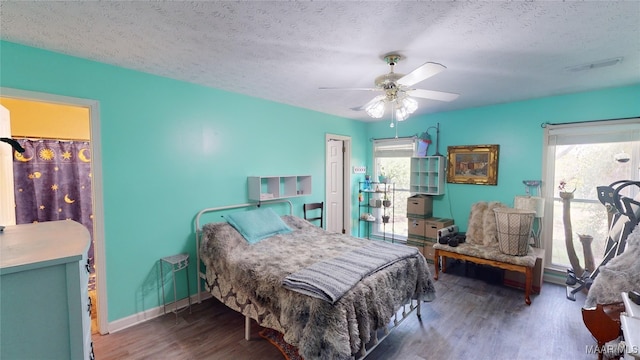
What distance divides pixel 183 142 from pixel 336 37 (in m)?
2.00

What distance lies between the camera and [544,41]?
2.08 m

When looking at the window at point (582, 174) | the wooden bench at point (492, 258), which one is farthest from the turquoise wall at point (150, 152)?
the window at point (582, 174)

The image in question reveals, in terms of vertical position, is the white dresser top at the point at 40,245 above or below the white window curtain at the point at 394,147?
below

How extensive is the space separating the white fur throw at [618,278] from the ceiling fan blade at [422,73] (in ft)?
6.86

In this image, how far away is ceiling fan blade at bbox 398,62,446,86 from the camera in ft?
5.88

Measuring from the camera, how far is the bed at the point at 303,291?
188cm

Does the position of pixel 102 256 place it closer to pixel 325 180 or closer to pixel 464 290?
pixel 325 180

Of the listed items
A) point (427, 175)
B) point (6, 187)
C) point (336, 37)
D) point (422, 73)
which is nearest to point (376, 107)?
point (422, 73)

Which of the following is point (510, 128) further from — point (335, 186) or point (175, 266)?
point (175, 266)

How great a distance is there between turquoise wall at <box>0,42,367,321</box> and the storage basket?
122 inches

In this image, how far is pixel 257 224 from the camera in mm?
3332

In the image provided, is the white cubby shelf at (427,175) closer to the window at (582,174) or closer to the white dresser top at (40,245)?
the window at (582,174)

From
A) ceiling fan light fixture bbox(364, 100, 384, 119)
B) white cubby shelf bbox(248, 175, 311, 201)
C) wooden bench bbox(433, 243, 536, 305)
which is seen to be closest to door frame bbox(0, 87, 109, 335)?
white cubby shelf bbox(248, 175, 311, 201)

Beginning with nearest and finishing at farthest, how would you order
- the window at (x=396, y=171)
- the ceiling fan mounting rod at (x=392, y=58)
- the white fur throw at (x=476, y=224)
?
the ceiling fan mounting rod at (x=392, y=58), the white fur throw at (x=476, y=224), the window at (x=396, y=171)
